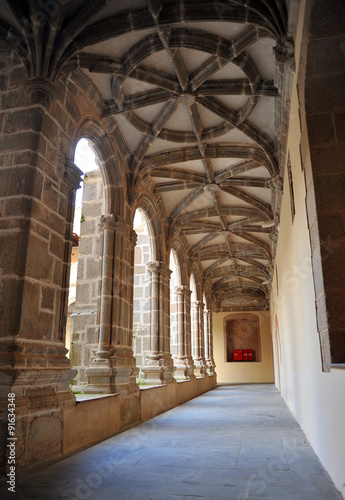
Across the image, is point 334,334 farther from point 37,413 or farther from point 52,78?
point 52,78

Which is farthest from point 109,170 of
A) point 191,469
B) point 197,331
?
point 197,331

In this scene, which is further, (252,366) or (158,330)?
(252,366)

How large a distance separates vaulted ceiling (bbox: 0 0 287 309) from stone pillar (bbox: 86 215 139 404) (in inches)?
38.9

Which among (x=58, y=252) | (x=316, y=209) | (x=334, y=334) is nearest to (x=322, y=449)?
(x=334, y=334)

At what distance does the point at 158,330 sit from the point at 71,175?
4456 mm

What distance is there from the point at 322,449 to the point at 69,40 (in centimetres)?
437

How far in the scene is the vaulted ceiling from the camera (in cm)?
409

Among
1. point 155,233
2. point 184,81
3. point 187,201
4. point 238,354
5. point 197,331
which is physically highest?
point 184,81

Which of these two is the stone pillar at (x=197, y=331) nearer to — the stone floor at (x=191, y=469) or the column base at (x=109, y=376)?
the column base at (x=109, y=376)

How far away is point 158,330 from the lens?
8.09m

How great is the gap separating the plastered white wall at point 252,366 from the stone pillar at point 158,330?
38.4ft

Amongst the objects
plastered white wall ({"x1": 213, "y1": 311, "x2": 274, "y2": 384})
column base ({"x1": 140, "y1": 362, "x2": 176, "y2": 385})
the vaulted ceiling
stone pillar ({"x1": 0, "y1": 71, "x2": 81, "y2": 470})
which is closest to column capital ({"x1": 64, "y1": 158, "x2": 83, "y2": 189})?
stone pillar ({"x1": 0, "y1": 71, "x2": 81, "y2": 470})

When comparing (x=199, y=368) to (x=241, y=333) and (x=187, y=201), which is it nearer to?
(x=187, y=201)

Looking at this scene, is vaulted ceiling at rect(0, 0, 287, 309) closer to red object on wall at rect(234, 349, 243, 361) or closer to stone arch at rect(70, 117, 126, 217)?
stone arch at rect(70, 117, 126, 217)
